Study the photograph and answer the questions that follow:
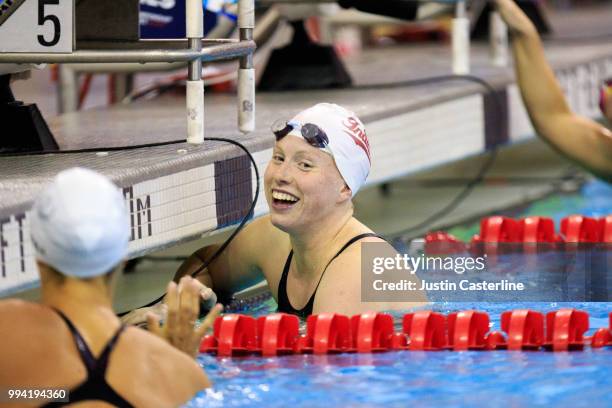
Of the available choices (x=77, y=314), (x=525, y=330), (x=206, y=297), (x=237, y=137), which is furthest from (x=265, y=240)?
(x=77, y=314)

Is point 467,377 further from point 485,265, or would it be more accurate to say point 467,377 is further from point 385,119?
point 385,119

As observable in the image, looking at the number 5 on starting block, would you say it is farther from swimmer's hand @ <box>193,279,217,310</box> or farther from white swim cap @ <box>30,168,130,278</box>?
white swim cap @ <box>30,168,130,278</box>

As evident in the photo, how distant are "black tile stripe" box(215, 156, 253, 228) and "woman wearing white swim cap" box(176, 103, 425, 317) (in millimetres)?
357

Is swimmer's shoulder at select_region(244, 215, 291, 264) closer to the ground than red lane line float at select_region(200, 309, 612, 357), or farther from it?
farther from it

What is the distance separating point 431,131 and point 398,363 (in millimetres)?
2981

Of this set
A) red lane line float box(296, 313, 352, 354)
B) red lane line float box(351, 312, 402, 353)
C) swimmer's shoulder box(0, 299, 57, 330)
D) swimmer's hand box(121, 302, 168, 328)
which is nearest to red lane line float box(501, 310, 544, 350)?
red lane line float box(351, 312, 402, 353)

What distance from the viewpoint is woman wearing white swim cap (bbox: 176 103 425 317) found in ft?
15.3

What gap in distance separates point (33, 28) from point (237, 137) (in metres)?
1.09

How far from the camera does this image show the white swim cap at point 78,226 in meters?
3.15

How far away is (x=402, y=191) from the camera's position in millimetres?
8883

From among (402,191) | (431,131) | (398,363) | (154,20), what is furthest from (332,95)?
(398,363)

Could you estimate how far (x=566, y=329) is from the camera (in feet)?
14.8

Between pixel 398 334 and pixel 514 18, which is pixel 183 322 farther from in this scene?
pixel 514 18

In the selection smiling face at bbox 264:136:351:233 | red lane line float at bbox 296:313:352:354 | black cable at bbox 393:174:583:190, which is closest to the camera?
red lane line float at bbox 296:313:352:354
